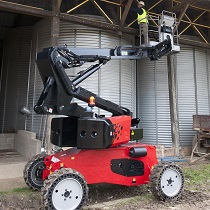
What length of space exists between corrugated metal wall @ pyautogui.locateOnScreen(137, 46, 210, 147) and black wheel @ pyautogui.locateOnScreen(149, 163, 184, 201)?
241 inches

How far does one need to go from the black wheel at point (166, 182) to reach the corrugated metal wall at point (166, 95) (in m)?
6.13

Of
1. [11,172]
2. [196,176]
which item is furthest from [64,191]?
[196,176]

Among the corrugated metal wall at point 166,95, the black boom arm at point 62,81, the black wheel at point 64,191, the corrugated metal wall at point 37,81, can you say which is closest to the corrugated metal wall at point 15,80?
the corrugated metal wall at point 37,81

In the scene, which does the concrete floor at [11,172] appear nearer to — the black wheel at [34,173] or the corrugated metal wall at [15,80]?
the black wheel at [34,173]

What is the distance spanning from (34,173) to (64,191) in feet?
5.52

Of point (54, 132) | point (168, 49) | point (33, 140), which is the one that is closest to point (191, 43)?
point (168, 49)

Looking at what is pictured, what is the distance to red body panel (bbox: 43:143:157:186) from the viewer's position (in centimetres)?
474

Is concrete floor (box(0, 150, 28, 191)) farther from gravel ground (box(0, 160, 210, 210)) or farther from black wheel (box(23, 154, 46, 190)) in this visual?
gravel ground (box(0, 160, 210, 210))

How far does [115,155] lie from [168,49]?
2.80 meters

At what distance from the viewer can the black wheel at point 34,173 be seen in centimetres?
553

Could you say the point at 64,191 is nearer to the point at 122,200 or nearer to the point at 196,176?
the point at 122,200

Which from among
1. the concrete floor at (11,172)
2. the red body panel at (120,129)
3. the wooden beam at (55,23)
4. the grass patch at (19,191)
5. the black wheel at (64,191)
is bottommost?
the grass patch at (19,191)

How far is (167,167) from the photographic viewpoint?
202 inches

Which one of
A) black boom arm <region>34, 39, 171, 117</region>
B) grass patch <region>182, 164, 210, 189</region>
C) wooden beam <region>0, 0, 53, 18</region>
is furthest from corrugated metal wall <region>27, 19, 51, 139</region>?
grass patch <region>182, 164, 210, 189</region>
